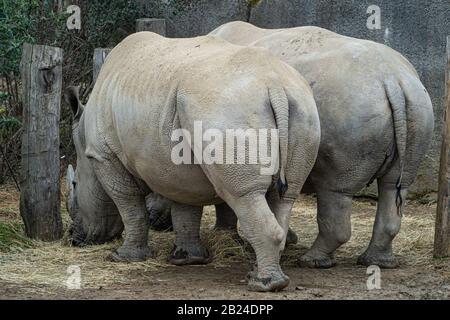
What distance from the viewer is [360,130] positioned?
7461 millimetres

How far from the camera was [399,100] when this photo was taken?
7.53 meters

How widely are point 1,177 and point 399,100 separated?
Result: 555 cm

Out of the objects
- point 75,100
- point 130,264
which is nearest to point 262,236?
point 130,264

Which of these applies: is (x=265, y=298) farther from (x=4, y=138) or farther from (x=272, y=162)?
(x=4, y=138)

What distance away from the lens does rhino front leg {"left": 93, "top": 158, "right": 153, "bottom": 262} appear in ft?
26.7

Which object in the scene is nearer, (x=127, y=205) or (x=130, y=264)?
(x=130, y=264)

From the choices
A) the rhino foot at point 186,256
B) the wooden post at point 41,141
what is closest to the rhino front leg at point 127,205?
the rhino foot at point 186,256

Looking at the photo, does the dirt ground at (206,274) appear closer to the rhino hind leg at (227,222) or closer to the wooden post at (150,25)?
the rhino hind leg at (227,222)

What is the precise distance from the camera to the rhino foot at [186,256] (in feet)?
26.8

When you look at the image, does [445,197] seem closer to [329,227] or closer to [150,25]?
[329,227]

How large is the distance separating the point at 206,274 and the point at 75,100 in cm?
210
